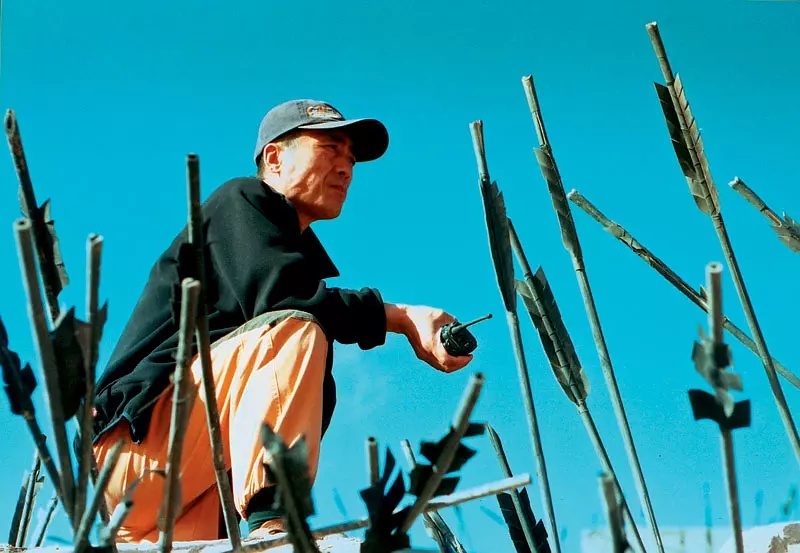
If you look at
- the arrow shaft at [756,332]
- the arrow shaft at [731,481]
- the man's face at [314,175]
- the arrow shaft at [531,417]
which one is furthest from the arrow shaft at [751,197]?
the arrow shaft at [731,481]

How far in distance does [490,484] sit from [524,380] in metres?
0.76

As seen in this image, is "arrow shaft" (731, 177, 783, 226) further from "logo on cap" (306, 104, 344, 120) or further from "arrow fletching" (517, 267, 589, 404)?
"logo on cap" (306, 104, 344, 120)

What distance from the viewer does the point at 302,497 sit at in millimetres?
1141

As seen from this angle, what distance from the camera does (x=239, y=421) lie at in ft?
7.77

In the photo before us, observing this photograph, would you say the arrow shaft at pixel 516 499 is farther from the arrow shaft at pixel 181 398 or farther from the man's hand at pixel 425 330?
the arrow shaft at pixel 181 398

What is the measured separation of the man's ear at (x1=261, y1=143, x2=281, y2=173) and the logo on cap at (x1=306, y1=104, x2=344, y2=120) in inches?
4.3

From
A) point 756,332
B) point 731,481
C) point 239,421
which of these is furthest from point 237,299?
point 731,481

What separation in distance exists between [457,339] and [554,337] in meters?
0.33

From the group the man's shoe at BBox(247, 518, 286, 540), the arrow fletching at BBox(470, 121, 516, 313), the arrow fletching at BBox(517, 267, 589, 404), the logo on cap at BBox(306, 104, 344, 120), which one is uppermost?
the logo on cap at BBox(306, 104, 344, 120)

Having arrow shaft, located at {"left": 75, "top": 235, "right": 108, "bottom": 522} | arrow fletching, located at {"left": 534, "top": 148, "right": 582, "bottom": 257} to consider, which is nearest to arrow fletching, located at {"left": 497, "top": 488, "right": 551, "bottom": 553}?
arrow fletching, located at {"left": 534, "top": 148, "right": 582, "bottom": 257}

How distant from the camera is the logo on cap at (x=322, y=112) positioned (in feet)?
9.72

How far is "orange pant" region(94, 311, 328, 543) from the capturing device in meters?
2.33

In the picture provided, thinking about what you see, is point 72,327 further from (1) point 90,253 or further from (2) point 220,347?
(2) point 220,347

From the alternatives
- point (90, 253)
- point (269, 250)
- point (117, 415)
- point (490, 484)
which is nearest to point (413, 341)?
point (269, 250)
